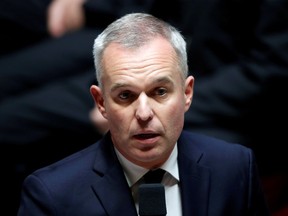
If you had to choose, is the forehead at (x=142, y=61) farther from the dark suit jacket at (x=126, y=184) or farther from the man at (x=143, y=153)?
the dark suit jacket at (x=126, y=184)

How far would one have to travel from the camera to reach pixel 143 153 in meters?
0.96

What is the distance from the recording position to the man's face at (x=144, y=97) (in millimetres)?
948

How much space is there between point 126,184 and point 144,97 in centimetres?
17

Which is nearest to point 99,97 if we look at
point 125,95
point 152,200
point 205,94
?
point 125,95

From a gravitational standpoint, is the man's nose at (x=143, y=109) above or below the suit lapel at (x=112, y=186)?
above

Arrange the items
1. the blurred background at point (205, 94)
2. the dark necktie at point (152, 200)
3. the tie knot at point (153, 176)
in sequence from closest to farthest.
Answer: the dark necktie at point (152, 200) < the tie knot at point (153, 176) < the blurred background at point (205, 94)

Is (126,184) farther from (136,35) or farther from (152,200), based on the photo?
(136,35)

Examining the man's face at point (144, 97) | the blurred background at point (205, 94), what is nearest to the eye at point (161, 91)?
the man's face at point (144, 97)

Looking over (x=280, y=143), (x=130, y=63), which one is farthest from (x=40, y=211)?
(x=280, y=143)

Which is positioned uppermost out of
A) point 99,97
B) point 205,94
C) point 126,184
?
point 99,97

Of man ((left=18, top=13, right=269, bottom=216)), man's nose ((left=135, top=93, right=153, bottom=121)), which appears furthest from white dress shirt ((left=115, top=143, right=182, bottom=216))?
man's nose ((left=135, top=93, right=153, bottom=121))

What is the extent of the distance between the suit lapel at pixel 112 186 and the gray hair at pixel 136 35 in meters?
0.13

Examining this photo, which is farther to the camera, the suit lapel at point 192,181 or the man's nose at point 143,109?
the suit lapel at point 192,181

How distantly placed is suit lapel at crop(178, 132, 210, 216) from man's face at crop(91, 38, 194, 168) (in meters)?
0.09
